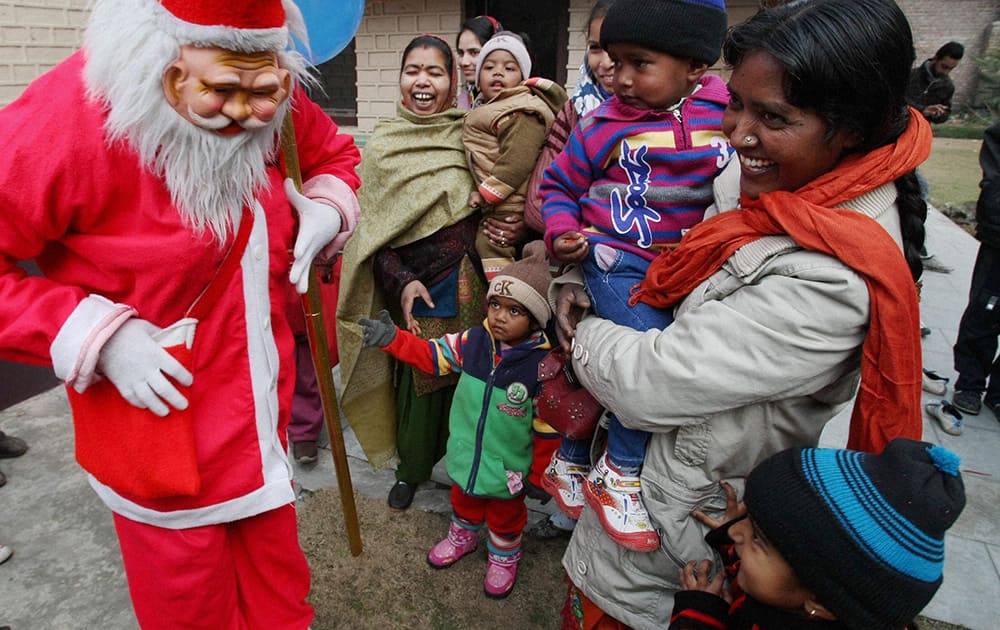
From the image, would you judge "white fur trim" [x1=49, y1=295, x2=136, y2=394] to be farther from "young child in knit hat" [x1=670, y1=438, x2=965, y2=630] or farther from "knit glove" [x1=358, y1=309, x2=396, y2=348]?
"young child in knit hat" [x1=670, y1=438, x2=965, y2=630]

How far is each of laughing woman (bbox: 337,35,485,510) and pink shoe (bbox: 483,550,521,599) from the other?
29.4 inches

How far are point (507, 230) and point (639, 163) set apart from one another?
89 cm

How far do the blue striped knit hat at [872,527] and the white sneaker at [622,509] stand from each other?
0.35 metres

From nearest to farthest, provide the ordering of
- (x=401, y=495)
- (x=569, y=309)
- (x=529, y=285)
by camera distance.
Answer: (x=569, y=309) < (x=529, y=285) < (x=401, y=495)

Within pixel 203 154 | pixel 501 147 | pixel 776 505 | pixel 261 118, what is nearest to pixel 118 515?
pixel 203 154

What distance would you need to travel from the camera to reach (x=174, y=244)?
1.32 meters

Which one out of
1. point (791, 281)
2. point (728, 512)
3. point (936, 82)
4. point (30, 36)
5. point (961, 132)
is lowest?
point (728, 512)

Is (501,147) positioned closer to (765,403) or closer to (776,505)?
(765,403)

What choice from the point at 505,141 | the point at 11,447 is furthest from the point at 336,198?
the point at 11,447

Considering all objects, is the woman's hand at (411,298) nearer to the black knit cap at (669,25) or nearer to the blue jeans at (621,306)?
the blue jeans at (621,306)

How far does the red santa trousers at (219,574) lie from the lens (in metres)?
1.51

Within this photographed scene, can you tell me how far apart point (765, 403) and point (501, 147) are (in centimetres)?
154

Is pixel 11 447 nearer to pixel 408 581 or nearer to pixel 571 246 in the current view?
pixel 408 581

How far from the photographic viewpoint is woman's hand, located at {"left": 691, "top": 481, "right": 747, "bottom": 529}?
4.50ft
